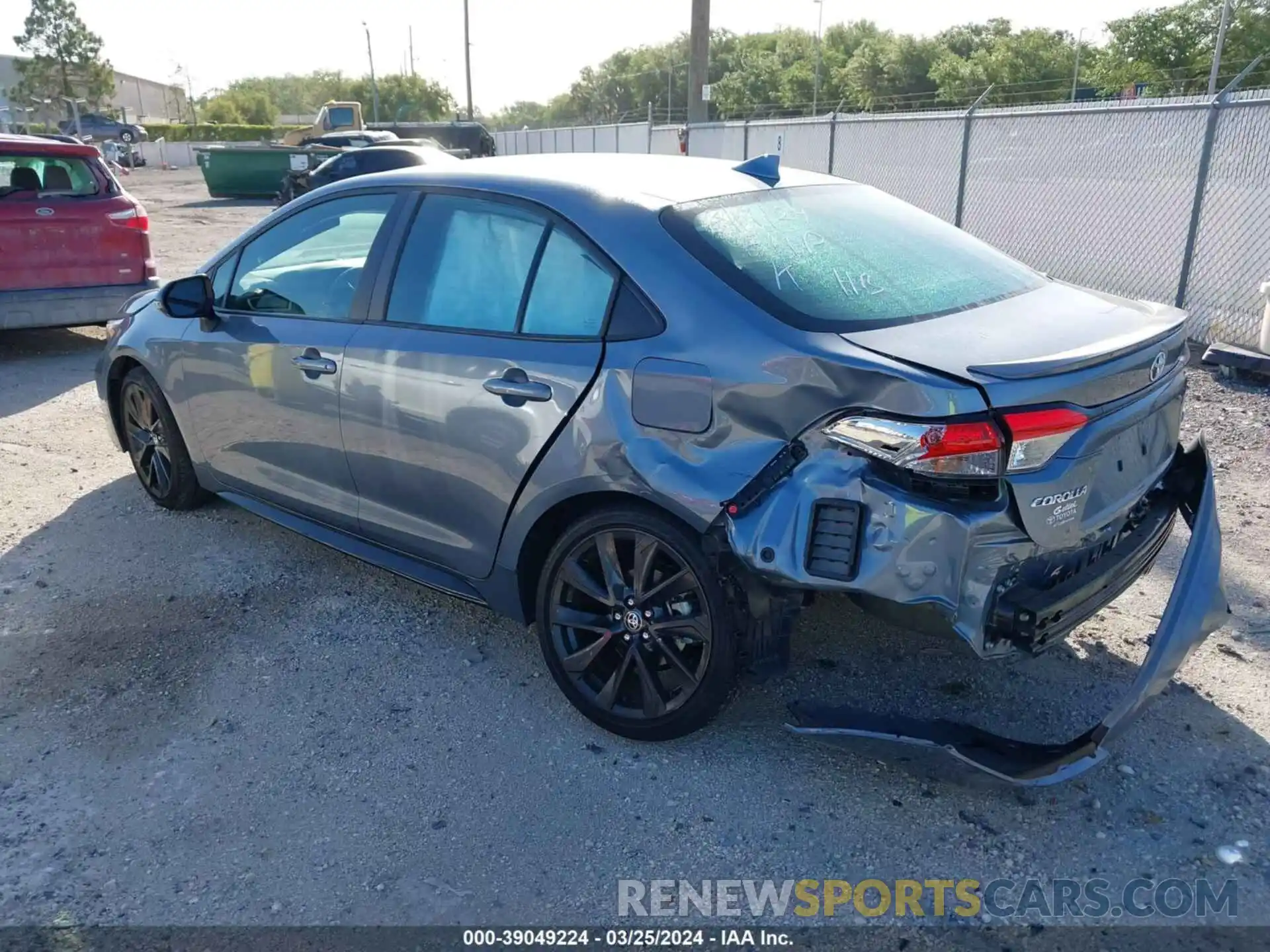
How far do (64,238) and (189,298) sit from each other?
16.4ft

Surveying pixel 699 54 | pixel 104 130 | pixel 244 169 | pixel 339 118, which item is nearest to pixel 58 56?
pixel 104 130

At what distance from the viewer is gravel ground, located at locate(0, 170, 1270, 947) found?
2.62m

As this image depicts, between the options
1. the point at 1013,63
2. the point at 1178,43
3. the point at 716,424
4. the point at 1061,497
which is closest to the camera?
the point at 1061,497

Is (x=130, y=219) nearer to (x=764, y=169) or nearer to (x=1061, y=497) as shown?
(x=764, y=169)

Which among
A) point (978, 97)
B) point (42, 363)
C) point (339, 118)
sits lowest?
point (42, 363)

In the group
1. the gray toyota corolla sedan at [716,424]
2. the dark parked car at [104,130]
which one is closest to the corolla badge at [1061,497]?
the gray toyota corolla sedan at [716,424]

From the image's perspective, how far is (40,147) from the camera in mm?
8180

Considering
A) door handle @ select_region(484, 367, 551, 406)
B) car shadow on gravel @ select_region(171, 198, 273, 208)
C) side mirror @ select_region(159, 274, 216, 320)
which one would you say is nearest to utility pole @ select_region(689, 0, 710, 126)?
car shadow on gravel @ select_region(171, 198, 273, 208)

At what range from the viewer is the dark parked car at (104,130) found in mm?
55438

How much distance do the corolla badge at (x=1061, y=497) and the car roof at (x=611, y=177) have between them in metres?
1.41

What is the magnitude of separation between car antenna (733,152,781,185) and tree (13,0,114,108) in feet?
261

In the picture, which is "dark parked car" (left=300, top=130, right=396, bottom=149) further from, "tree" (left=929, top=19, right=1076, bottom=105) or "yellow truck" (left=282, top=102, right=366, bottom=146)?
"tree" (left=929, top=19, right=1076, bottom=105)

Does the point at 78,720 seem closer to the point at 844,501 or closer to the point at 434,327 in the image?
the point at 434,327

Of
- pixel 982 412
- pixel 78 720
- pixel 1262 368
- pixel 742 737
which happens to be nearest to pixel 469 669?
pixel 742 737
